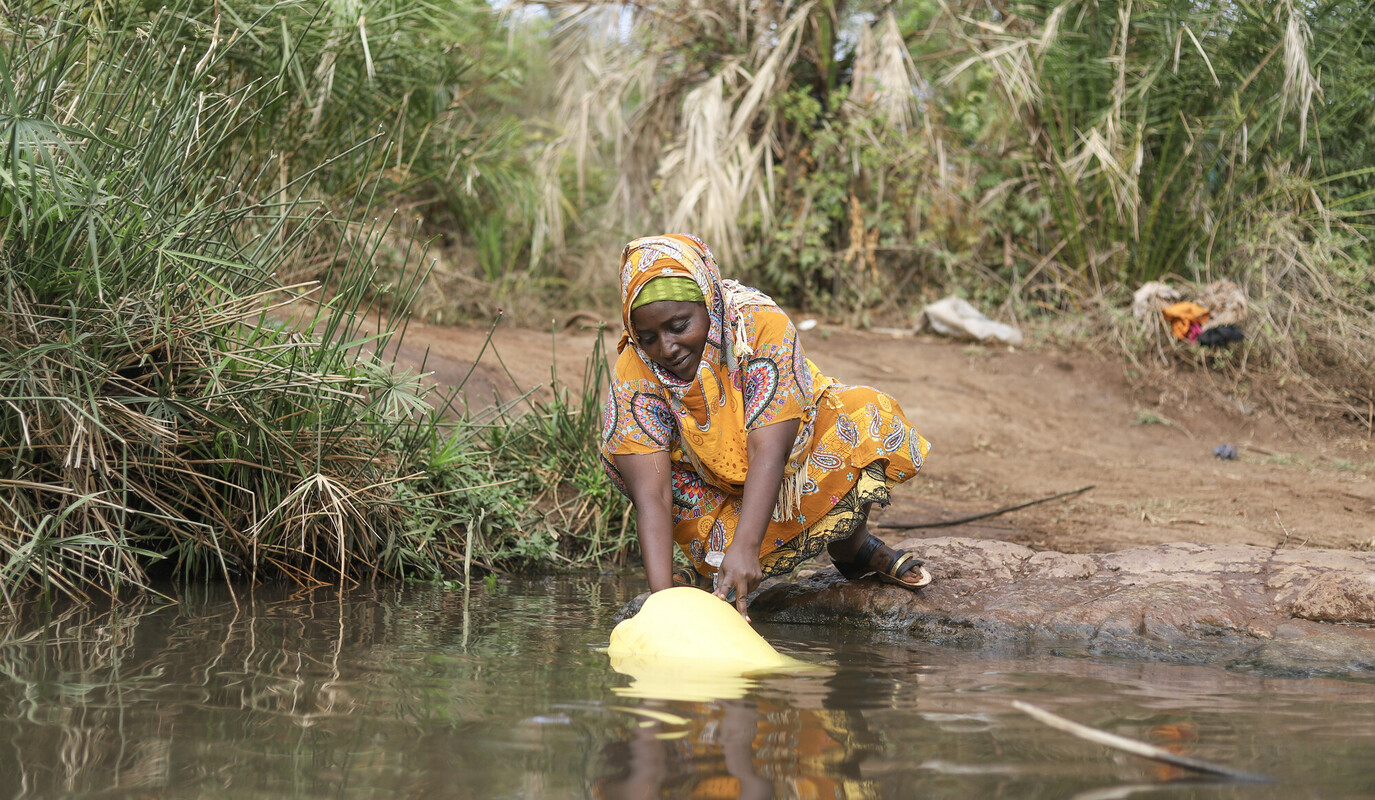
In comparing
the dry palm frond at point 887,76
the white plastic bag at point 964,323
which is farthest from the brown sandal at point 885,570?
the dry palm frond at point 887,76

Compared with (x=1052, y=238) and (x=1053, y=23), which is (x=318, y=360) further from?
(x=1052, y=238)

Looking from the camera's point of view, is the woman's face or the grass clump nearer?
the woman's face

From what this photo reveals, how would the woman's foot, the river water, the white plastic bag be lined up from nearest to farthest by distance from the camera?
the river water → the woman's foot → the white plastic bag

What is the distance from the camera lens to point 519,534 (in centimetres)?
400

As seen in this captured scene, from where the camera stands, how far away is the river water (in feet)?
5.13

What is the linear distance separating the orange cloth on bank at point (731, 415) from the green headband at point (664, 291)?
1.1 inches

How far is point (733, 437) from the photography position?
2811 mm

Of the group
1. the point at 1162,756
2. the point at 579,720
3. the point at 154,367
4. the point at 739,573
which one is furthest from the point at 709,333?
the point at 154,367

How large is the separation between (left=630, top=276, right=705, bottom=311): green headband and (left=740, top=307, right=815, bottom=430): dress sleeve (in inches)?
8.9

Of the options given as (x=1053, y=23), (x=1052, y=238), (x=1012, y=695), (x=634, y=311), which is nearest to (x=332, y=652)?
(x=634, y=311)

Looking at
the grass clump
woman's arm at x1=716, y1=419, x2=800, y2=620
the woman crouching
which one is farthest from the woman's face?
the grass clump

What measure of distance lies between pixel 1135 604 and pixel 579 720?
1568 mm

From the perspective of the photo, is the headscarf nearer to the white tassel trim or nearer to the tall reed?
the white tassel trim

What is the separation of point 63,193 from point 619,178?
7314mm
